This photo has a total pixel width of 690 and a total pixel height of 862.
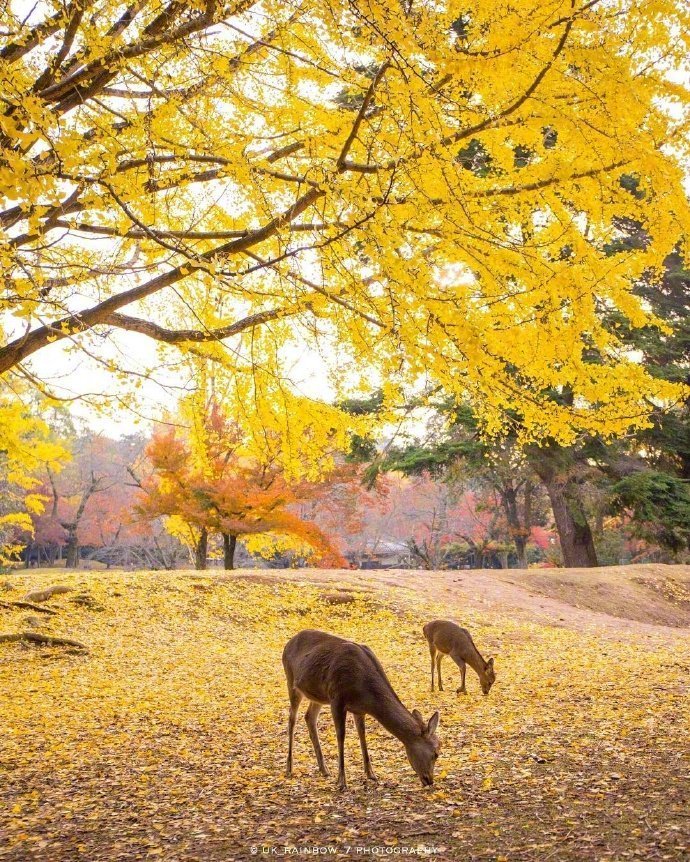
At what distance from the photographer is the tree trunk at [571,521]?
18.4m

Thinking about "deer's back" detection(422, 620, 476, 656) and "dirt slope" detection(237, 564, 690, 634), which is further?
"dirt slope" detection(237, 564, 690, 634)

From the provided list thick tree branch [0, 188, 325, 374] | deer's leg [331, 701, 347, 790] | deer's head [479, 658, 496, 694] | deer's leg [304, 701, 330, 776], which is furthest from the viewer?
deer's head [479, 658, 496, 694]

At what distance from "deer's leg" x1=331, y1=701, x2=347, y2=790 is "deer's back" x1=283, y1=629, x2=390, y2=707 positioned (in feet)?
0.17

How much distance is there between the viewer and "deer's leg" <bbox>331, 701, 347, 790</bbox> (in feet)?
12.5

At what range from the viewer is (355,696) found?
386cm

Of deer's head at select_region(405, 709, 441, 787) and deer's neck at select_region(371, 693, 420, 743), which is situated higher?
deer's neck at select_region(371, 693, 420, 743)

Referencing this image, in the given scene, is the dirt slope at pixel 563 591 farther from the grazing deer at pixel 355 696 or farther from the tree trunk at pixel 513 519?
the grazing deer at pixel 355 696

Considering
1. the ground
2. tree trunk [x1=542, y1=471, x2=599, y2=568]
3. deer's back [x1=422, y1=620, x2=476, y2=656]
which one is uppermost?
tree trunk [x1=542, y1=471, x2=599, y2=568]

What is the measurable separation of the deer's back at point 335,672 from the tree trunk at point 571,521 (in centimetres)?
1490

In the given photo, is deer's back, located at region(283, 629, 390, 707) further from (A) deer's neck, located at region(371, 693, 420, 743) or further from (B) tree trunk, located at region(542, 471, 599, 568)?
(B) tree trunk, located at region(542, 471, 599, 568)

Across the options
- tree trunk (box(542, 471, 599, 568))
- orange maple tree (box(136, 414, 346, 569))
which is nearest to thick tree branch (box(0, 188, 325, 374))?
orange maple tree (box(136, 414, 346, 569))

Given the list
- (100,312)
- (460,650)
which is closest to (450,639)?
(460,650)

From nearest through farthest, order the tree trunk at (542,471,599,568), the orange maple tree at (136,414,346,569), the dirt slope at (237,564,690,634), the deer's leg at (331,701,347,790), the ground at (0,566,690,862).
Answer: the ground at (0,566,690,862)
the deer's leg at (331,701,347,790)
the dirt slope at (237,564,690,634)
the orange maple tree at (136,414,346,569)
the tree trunk at (542,471,599,568)

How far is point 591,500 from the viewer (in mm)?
18125
